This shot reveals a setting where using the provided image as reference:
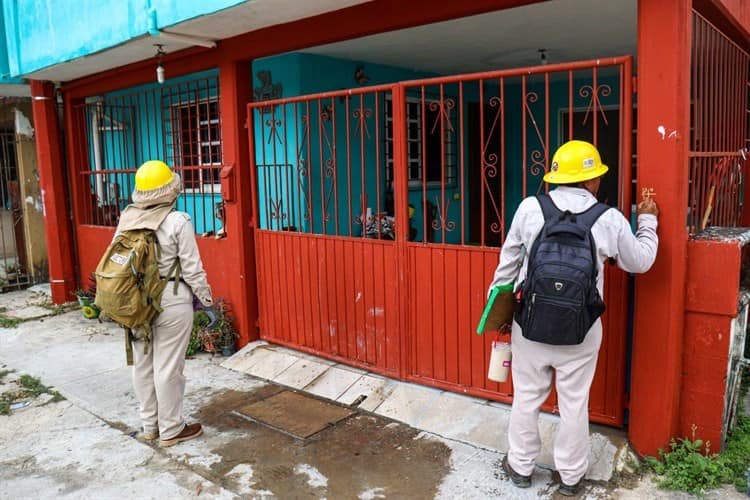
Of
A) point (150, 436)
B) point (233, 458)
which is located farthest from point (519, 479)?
point (150, 436)

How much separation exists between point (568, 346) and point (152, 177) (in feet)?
8.71

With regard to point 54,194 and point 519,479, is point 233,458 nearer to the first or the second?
point 519,479

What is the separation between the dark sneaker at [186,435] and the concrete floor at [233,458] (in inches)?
2.0

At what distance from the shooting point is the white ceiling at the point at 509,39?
18.2 ft

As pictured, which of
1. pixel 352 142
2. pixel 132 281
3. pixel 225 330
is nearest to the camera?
pixel 132 281

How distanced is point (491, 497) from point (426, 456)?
0.56m

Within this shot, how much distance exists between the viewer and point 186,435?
402 cm

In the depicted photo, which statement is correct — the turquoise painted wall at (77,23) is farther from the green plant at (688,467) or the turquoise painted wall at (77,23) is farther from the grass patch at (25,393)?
the green plant at (688,467)

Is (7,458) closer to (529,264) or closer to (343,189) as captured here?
(529,264)

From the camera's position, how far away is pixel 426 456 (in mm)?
3688

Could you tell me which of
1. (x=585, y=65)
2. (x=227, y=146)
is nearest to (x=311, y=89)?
(x=227, y=146)

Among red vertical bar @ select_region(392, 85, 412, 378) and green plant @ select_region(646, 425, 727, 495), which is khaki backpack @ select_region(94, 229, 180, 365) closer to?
red vertical bar @ select_region(392, 85, 412, 378)

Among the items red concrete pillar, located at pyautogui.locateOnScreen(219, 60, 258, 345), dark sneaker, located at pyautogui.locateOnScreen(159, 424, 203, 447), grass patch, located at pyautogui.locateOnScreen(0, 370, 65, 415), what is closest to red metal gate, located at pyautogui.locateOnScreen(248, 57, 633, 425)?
red concrete pillar, located at pyautogui.locateOnScreen(219, 60, 258, 345)

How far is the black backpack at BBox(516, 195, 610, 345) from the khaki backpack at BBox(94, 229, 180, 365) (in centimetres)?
224
